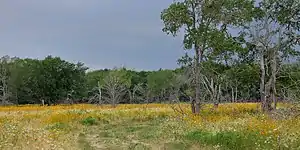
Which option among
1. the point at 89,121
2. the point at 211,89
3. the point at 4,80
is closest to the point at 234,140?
the point at 89,121

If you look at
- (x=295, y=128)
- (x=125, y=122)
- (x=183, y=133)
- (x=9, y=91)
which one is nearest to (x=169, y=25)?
(x=125, y=122)

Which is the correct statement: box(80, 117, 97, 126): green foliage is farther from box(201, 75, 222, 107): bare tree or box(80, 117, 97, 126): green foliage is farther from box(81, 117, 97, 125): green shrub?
box(201, 75, 222, 107): bare tree

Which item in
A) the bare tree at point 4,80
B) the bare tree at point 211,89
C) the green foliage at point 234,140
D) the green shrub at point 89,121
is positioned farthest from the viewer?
the bare tree at point 4,80

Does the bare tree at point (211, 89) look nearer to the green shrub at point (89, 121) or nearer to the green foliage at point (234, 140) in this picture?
the green shrub at point (89, 121)

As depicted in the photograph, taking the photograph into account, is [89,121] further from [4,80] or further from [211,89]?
[4,80]

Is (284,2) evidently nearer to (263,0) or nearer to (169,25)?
(263,0)

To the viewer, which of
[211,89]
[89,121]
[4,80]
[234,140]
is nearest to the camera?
[234,140]

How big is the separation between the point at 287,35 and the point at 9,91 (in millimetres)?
44907

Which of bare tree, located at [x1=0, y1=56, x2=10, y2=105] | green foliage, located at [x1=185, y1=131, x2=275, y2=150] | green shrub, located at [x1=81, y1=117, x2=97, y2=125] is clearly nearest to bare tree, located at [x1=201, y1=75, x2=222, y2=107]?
green shrub, located at [x1=81, y1=117, x2=97, y2=125]

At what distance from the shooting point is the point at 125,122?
76.6 feet

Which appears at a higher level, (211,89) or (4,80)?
(4,80)

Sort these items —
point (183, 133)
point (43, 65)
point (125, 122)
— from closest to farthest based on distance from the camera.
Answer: point (183, 133) < point (125, 122) < point (43, 65)

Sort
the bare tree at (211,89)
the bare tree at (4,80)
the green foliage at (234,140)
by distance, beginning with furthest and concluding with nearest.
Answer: the bare tree at (4,80) → the bare tree at (211,89) → the green foliage at (234,140)

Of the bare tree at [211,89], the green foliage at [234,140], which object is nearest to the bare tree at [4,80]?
the bare tree at [211,89]
